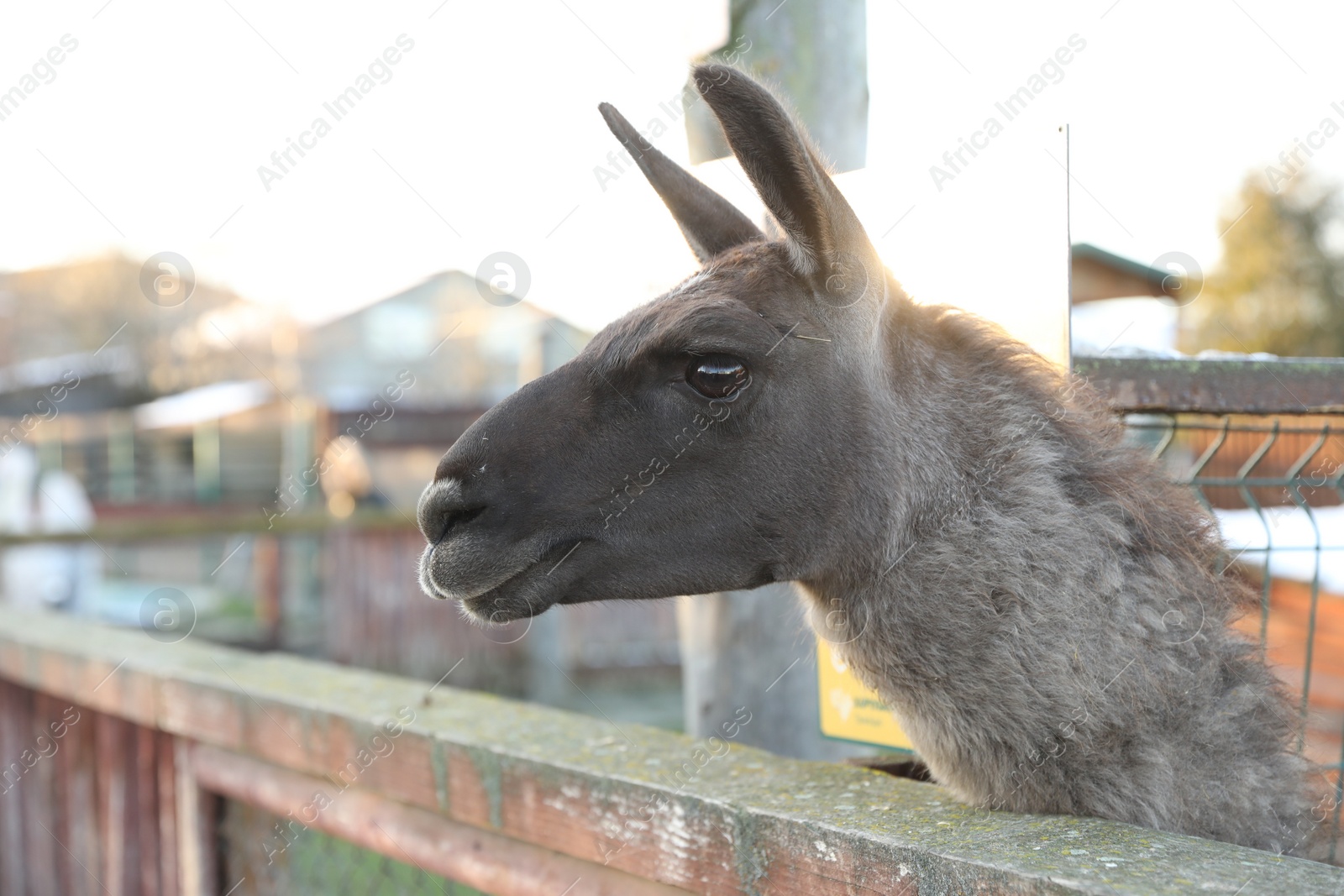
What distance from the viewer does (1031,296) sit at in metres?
2.21

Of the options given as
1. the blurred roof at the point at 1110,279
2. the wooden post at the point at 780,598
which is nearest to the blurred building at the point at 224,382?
the blurred roof at the point at 1110,279

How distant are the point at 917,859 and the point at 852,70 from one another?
227 cm

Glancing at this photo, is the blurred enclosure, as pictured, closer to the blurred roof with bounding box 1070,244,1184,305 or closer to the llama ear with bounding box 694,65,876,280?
the llama ear with bounding box 694,65,876,280

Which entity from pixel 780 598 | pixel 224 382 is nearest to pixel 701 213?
pixel 780 598

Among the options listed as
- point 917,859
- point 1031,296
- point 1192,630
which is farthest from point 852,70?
point 917,859

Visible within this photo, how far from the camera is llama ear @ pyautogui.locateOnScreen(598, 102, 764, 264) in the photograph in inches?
93.3

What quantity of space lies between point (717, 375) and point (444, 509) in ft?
1.99

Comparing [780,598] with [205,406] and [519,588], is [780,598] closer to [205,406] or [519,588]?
[519,588]

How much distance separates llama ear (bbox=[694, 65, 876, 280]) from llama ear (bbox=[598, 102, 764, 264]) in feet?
1.24

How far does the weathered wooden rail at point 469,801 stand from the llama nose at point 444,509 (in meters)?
0.58

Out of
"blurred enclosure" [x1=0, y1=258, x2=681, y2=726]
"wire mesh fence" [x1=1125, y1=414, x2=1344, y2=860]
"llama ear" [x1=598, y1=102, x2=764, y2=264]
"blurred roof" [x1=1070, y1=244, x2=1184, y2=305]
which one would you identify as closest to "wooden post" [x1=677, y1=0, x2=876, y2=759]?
"llama ear" [x1=598, y1=102, x2=764, y2=264]

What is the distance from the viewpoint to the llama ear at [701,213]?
7.77ft

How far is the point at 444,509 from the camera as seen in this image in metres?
1.97

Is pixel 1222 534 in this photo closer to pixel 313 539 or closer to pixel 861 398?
pixel 861 398
